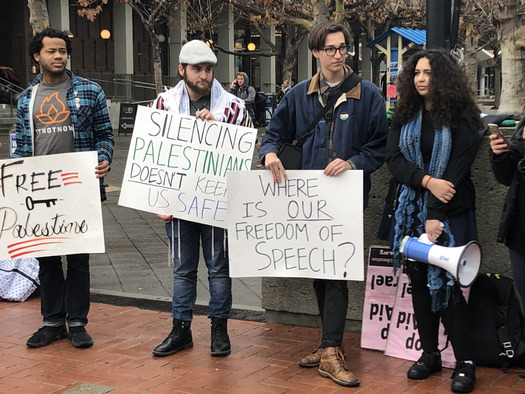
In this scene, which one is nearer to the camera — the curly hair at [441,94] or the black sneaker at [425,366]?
the curly hair at [441,94]

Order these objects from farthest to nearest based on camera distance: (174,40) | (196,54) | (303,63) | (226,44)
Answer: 1. (303,63)
2. (226,44)
3. (174,40)
4. (196,54)

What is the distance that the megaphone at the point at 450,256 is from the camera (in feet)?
14.6

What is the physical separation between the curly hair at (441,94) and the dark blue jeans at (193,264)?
4.74 feet

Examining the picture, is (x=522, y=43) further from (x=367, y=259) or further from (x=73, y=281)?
(x=73, y=281)

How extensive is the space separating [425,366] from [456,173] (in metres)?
1.15

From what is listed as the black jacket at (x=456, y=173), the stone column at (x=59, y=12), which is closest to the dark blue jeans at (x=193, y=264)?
the black jacket at (x=456, y=173)

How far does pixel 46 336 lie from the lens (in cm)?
561

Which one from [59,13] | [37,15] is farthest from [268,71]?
[37,15]

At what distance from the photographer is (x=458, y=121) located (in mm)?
4621

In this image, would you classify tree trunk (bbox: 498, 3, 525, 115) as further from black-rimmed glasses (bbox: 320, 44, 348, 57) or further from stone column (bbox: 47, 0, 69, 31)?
stone column (bbox: 47, 0, 69, 31)

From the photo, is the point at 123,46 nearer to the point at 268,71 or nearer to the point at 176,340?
the point at 268,71

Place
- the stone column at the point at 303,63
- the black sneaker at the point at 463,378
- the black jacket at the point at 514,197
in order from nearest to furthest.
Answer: the black jacket at the point at 514,197 → the black sneaker at the point at 463,378 → the stone column at the point at 303,63

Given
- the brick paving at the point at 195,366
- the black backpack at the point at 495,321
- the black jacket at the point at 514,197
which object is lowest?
the brick paving at the point at 195,366

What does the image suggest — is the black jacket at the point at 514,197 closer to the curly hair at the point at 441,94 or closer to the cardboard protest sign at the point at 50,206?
the curly hair at the point at 441,94
